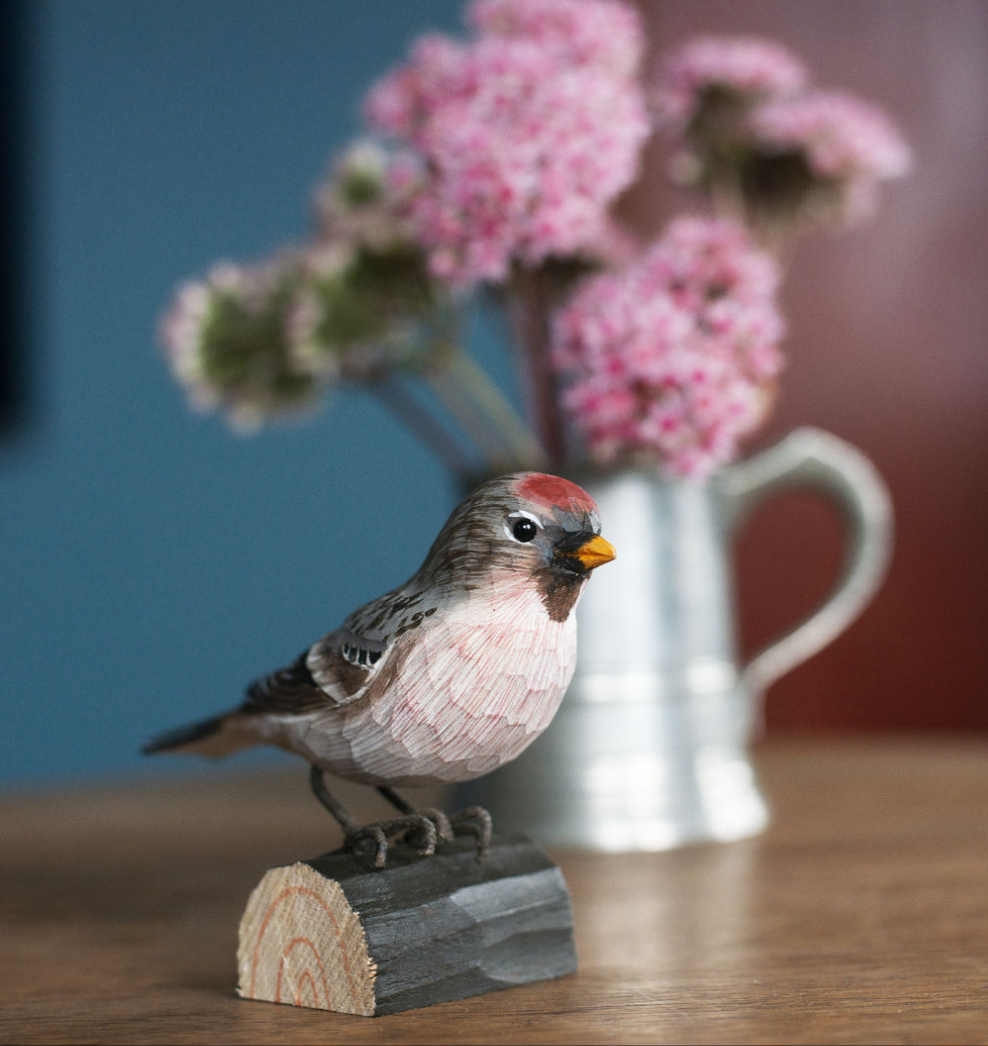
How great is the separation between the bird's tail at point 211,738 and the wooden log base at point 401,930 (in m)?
0.09

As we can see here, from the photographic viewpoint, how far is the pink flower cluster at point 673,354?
761 mm

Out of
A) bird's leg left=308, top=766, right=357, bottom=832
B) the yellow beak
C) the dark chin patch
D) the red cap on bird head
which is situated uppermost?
the red cap on bird head

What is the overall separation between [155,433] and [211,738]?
126cm

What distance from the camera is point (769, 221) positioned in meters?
0.97

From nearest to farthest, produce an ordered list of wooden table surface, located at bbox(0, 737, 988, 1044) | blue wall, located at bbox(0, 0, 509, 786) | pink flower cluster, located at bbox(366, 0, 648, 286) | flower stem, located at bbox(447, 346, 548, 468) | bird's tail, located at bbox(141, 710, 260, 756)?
1. wooden table surface, located at bbox(0, 737, 988, 1044)
2. bird's tail, located at bbox(141, 710, 260, 756)
3. pink flower cluster, located at bbox(366, 0, 648, 286)
4. flower stem, located at bbox(447, 346, 548, 468)
5. blue wall, located at bbox(0, 0, 509, 786)

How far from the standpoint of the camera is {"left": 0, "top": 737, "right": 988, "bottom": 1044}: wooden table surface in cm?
48

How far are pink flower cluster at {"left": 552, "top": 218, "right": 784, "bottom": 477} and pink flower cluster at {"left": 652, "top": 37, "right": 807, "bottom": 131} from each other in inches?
5.9

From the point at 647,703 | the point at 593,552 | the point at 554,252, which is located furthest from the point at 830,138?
the point at 593,552

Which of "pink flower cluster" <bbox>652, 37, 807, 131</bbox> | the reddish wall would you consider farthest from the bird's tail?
the reddish wall

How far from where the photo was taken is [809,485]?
3.01ft

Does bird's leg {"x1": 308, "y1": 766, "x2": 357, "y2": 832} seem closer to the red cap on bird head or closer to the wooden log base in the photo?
the wooden log base

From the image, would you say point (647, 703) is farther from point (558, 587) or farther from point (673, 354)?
point (558, 587)

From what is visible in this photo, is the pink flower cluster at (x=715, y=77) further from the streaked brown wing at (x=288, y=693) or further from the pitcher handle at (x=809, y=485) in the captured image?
the streaked brown wing at (x=288, y=693)

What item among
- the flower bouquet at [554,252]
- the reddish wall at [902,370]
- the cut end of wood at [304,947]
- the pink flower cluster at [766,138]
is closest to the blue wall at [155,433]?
the reddish wall at [902,370]
